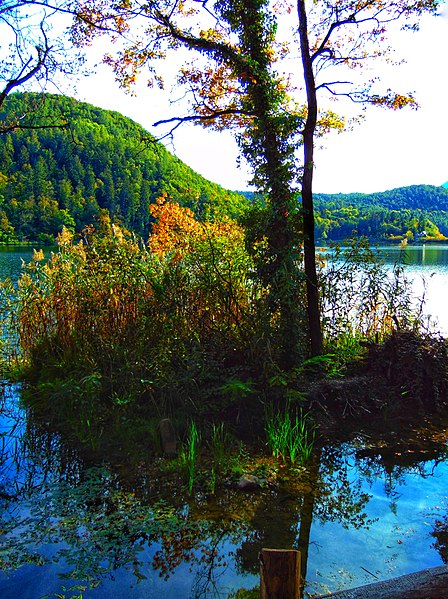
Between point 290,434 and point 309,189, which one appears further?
point 309,189

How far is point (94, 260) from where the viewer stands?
7867mm

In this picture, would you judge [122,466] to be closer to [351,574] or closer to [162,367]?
[162,367]

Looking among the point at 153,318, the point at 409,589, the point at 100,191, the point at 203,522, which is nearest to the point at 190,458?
the point at 203,522

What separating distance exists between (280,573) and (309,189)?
6126 millimetres

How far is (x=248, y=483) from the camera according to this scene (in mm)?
4906

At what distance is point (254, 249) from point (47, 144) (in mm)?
86088

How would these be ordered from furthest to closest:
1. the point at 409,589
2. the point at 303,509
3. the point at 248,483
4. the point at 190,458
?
the point at 190,458 → the point at 248,483 → the point at 303,509 → the point at 409,589

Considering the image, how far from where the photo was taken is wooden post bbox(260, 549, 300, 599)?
2.34 metres

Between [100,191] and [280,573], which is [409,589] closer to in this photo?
[280,573]

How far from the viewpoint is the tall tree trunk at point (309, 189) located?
295 inches

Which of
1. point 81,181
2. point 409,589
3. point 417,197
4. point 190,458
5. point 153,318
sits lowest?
point 190,458

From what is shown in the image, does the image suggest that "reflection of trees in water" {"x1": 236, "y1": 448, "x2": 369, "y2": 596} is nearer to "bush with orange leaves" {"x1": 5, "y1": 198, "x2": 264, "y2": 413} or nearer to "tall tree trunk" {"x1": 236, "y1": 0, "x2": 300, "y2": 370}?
"bush with orange leaves" {"x1": 5, "y1": 198, "x2": 264, "y2": 413}

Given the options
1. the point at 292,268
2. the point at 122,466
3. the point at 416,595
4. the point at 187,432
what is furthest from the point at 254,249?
the point at 416,595

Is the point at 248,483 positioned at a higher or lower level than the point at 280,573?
lower
